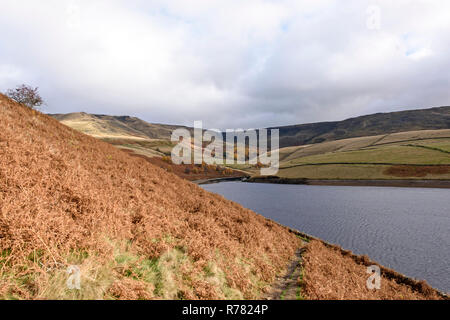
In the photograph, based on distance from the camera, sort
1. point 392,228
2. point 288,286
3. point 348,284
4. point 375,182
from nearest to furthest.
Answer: point 288,286
point 348,284
point 392,228
point 375,182

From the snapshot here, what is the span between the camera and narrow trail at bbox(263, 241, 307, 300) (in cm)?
1019

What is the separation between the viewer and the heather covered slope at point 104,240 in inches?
252

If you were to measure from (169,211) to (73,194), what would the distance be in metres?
5.69

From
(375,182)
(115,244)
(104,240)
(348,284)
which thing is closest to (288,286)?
(348,284)

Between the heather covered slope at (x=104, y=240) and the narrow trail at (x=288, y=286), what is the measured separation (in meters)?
0.52

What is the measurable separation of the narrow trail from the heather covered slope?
1.71ft

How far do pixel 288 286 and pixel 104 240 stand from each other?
29.8 feet

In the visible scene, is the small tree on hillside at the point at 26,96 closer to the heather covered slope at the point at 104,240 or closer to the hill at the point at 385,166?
the heather covered slope at the point at 104,240

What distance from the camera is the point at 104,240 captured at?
327 inches

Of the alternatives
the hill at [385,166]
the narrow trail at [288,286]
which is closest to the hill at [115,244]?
the narrow trail at [288,286]

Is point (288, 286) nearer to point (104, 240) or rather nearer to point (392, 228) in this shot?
point (104, 240)

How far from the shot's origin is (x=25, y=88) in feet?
69.9
